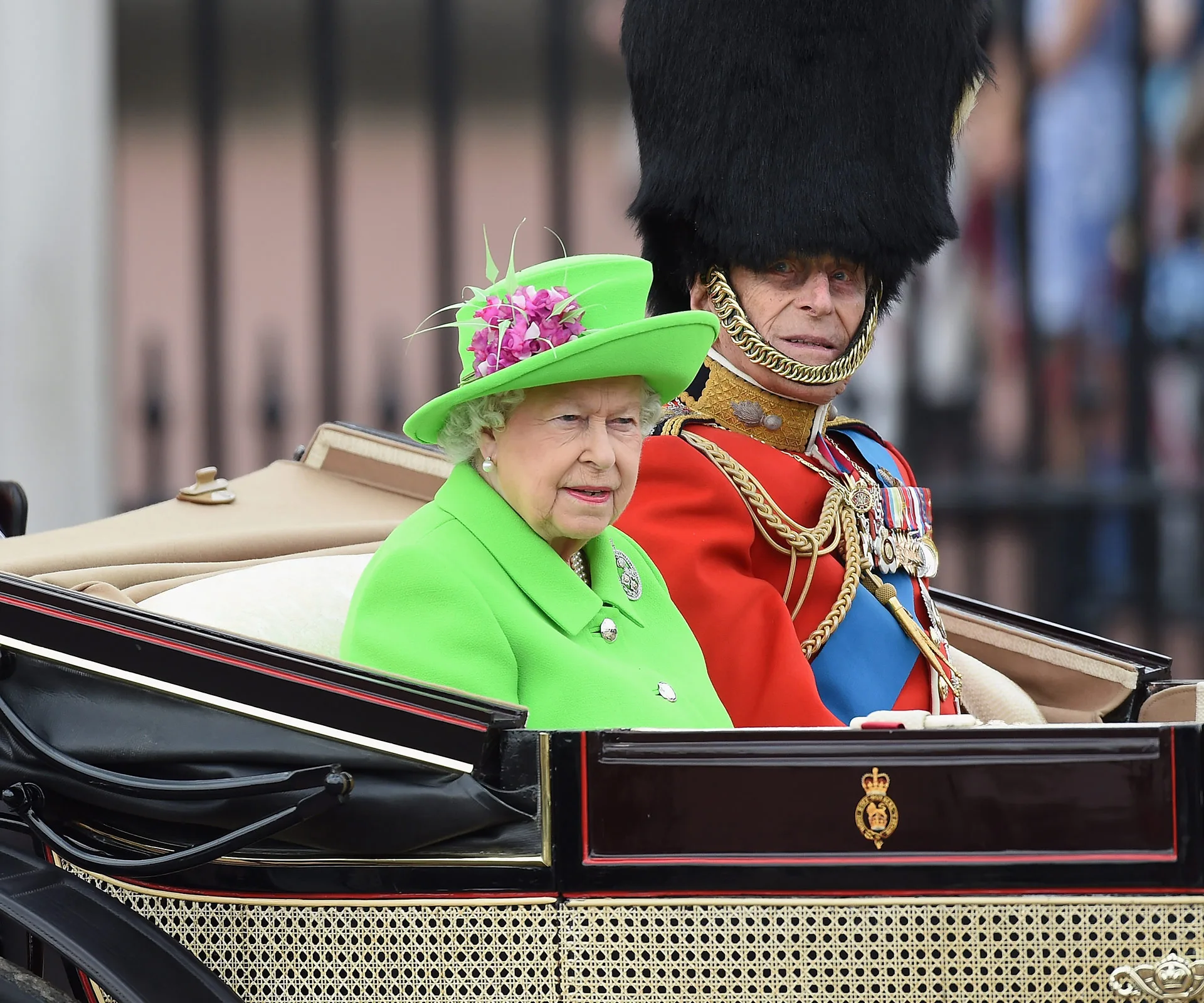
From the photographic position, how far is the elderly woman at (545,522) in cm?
200

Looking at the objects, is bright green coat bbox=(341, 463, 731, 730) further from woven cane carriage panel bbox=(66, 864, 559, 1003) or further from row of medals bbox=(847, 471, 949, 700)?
row of medals bbox=(847, 471, 949, 700)

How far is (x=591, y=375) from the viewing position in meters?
2.11

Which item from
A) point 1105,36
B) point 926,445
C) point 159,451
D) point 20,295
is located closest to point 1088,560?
point 926,445

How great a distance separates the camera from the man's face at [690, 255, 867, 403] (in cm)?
270

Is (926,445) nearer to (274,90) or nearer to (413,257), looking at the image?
(413,257)

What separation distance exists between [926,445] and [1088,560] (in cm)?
60

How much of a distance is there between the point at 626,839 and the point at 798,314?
43.1 inches

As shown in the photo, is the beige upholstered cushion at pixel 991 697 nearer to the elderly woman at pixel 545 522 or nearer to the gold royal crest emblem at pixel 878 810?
the elderly woman at pixel 545 522

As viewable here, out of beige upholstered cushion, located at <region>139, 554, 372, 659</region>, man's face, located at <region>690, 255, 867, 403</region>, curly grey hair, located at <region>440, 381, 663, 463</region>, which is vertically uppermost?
man's face, located at <region>690, 255, 867, 403</region>

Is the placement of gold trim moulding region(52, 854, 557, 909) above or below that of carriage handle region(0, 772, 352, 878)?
below

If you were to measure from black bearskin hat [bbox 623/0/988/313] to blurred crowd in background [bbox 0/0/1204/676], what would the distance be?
229 cm

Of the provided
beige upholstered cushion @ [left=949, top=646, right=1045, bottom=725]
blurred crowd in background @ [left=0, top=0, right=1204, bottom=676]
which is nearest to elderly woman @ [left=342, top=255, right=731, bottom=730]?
beige upholstered cushion @ [left=949, top=646, right=1045, bottom=725]

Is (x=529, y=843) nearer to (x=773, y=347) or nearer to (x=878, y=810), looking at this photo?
(x=878, y=810)

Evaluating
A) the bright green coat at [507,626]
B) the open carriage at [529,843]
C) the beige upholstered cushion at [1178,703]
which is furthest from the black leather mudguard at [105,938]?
the beige upholstered cushion at [1178,703]
